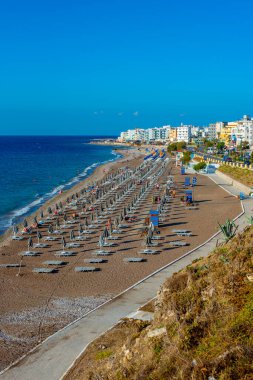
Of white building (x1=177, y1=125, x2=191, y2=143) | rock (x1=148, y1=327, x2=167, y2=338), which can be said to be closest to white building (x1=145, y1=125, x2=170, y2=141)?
white building (x1=177, y1=125, x2=191, y2=143)

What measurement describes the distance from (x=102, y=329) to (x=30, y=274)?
242 inches

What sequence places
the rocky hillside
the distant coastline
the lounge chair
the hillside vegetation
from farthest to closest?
the hillside vegetation, the distant coastline, the lounge chair, the rocky hillside

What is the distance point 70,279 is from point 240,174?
29.9 m

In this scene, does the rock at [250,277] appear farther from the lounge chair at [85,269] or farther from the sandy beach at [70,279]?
the lounge chair at [85,269]

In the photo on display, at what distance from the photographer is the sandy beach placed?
39.4ft

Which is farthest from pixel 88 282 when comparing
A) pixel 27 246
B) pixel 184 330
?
pixel 184 330

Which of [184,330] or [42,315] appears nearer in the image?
[184,330]

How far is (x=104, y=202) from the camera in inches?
1305

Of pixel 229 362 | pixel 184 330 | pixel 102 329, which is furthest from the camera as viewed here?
pixel 102 329

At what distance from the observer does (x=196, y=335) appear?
25.1ft

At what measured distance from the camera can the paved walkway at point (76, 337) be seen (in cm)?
942

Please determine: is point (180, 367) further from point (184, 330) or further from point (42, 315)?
point (42, 315)

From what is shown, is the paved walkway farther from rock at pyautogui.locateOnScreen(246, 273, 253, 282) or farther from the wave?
the wave

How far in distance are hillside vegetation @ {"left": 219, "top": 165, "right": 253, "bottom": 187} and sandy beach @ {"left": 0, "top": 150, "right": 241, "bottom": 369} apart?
39.6 feet
